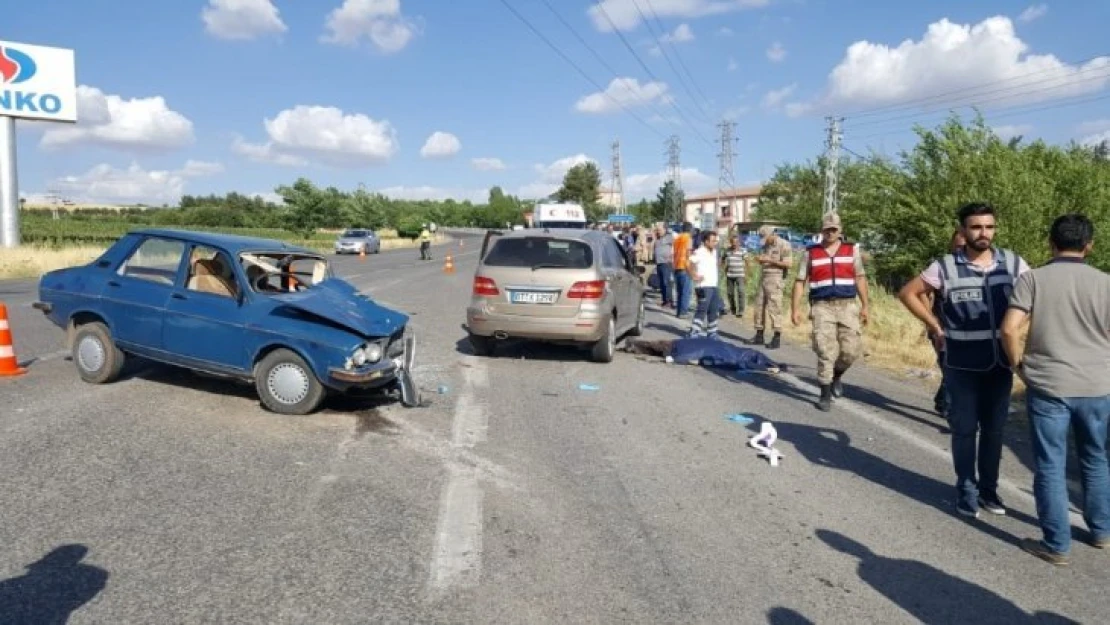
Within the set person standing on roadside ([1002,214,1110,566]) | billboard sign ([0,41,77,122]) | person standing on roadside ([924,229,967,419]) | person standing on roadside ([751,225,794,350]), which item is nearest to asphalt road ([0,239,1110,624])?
person standing on roadside ([1002,214,1110,566])

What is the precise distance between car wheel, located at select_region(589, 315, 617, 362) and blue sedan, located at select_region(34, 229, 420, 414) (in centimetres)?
308

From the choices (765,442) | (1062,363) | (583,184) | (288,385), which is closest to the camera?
(1062,363)

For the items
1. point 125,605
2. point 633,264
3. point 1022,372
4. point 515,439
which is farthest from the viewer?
point 633,264

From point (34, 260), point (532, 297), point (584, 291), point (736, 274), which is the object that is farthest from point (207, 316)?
point (34, 260)

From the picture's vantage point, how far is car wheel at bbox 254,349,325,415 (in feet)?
21.1

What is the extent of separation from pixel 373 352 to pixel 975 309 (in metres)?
4.57

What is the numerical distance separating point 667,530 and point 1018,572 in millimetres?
1813

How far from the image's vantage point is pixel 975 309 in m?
4.77

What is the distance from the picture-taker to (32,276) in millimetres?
23188

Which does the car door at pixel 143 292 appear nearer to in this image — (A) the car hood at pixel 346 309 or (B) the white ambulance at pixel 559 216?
(A) the car hood at pixel 346 309

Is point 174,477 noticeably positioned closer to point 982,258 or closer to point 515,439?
point 515,439

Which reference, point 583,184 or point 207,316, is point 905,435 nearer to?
point 207,316

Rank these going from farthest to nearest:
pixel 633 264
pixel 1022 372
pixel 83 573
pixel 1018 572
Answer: pixel 633 264, pixel 1022 372, pixel 1018 572, pixel 83 573

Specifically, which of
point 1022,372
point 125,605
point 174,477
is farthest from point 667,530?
point 174,477
